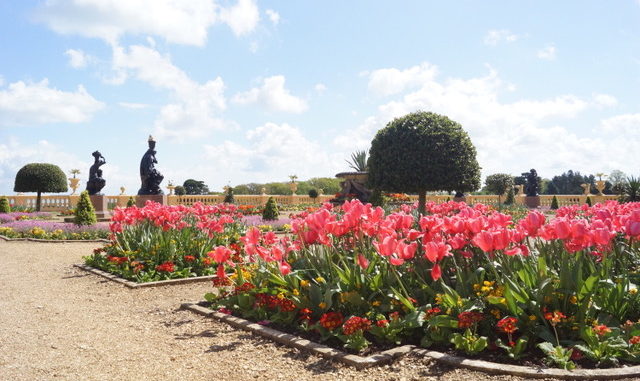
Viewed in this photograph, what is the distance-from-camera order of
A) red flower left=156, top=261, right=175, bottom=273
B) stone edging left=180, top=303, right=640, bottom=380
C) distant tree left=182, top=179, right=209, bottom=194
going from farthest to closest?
1. distant tree left=182, top=179, right=209, bottom=194
2. red flower left=156, top=261, right=175, bottom=273
3. stone edging left=180, top=303, right=640, bottom=380

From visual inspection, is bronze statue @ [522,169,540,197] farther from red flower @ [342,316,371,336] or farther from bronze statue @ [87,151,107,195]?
red flower @ [342,316,371,336]

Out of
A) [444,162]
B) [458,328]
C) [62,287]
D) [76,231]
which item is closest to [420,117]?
[444,162]

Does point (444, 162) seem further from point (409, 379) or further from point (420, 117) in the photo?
point (409, 379)

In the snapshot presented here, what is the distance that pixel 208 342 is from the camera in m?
5.02

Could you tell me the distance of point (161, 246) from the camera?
8.94 meters

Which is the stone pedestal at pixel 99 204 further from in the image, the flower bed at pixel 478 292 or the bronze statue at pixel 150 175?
the flower bed at pixel 478 292

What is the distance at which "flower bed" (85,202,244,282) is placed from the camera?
8.52m

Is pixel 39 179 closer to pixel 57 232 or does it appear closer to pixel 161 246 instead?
pixel 57 232

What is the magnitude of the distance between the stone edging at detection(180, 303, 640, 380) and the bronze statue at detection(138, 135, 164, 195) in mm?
21338

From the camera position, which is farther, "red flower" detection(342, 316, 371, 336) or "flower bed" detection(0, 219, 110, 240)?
"flower bed" detection(0, 219, 110, 240)

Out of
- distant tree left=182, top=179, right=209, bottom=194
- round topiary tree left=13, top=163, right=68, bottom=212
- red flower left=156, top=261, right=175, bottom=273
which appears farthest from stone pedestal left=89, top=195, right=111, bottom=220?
distant tree left=182, top=179, right=209, bottom=194

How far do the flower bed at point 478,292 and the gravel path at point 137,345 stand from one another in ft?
1.25

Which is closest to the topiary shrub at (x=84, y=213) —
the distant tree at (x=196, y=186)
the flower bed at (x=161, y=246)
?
the flower bed at (x=161, y=246)

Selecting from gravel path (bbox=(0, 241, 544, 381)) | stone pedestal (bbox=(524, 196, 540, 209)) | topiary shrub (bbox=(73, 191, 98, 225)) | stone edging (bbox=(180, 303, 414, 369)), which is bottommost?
gravel path (bbox=(0, 241, 544, 381))
